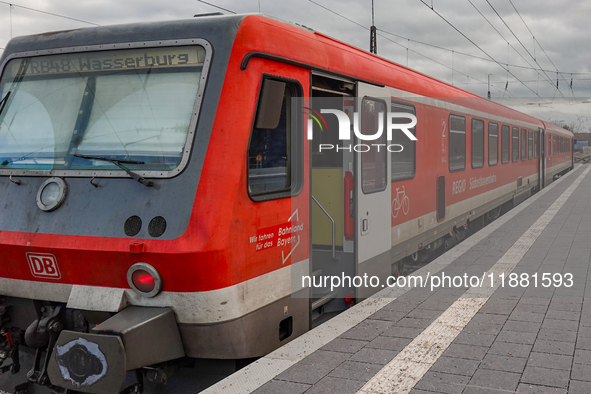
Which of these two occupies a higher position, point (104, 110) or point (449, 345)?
point (104, 110)

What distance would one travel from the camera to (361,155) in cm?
592

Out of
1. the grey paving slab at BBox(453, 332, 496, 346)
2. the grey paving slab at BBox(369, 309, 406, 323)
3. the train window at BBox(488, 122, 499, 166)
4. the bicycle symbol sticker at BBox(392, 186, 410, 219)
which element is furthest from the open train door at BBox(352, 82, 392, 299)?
the train window at BBox(488, 122, 499, 166)

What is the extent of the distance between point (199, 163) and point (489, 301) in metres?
3.52

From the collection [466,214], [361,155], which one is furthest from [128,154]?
[466,214]

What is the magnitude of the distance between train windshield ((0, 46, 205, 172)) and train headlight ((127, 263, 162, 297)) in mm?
707

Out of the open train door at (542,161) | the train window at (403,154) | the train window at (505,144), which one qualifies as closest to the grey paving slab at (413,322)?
the train window at (403,154)

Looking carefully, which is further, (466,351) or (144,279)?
(466,351)

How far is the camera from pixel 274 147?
452cm

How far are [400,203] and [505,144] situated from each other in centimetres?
865

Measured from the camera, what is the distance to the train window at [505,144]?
46.8 ft

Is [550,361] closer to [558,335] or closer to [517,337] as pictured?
[517,337]

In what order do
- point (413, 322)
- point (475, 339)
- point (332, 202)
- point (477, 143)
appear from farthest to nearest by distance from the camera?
1. point (477, 143)
2. point (332, 202)
3. point (413, 322)
4. point (475, 339)

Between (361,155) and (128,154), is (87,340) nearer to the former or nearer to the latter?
(128,154)

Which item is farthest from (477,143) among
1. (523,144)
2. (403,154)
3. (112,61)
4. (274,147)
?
(112,61)
